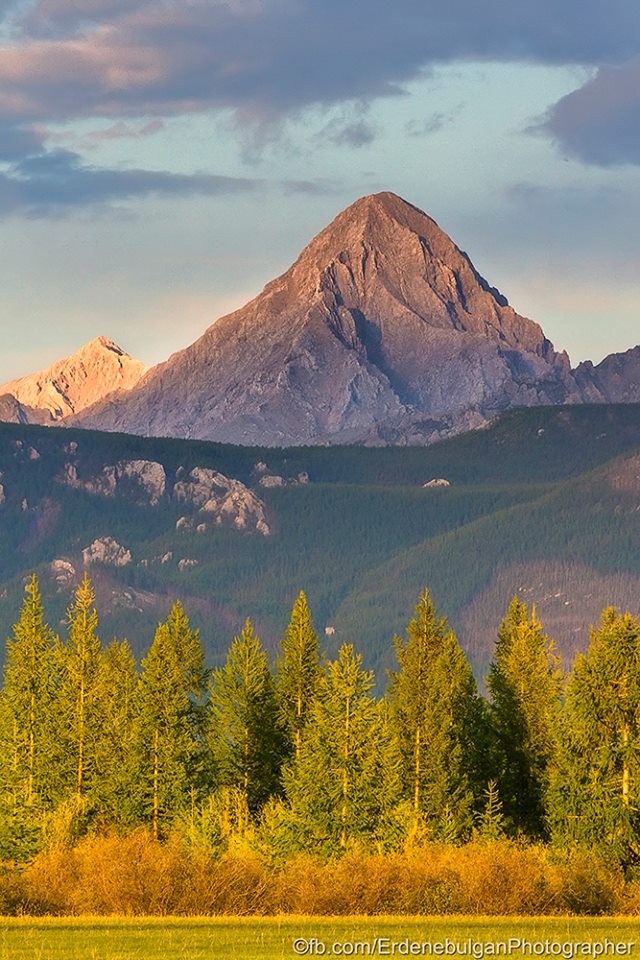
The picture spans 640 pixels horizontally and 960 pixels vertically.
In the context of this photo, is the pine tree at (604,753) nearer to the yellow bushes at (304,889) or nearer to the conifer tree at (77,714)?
the yellow bushes at (304,889)

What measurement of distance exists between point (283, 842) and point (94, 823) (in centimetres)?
2149

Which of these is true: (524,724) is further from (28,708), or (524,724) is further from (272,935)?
(272,935)

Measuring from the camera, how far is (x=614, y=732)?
95.6 metres

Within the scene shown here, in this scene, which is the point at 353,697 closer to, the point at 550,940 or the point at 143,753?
the point at 143,753

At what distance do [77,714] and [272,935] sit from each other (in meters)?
60.0

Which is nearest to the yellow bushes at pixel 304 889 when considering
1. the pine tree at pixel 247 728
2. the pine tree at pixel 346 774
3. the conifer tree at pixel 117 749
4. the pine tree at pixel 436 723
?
the pine tree at pixel 346 774

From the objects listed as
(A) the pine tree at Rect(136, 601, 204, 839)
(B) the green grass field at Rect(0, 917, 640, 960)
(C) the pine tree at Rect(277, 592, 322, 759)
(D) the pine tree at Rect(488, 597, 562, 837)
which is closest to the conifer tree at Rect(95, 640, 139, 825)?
(A) the pine tree at Rect(136, 601, 204, 839)

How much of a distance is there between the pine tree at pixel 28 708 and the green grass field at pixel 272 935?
4902 centimetres

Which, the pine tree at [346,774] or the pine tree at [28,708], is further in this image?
the pine tree at [28,708]

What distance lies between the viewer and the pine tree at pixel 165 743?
117 meters

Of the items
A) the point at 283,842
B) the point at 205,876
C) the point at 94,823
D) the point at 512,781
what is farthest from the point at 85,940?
the point at 512,781

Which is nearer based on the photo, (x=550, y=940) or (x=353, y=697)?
(x=550, y=940)

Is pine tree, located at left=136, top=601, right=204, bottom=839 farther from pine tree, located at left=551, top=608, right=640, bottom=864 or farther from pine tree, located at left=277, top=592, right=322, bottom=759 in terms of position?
pine tree, located at left=551, top=608, right=640, bottom=864

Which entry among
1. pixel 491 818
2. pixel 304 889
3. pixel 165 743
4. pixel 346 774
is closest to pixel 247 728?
pixel 165 743
